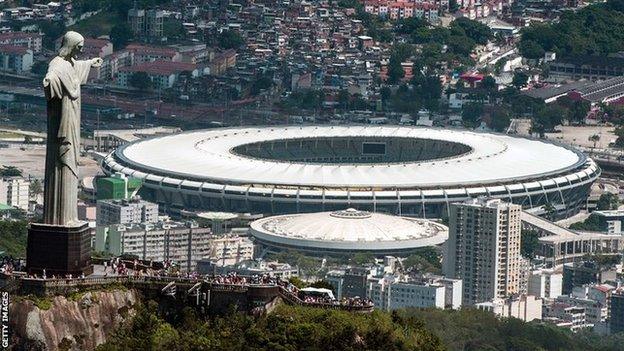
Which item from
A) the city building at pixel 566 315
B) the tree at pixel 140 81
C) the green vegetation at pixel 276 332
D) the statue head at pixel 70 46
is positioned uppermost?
the statue head at pixel 70 46

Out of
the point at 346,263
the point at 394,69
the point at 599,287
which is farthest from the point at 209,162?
the point at 394,69

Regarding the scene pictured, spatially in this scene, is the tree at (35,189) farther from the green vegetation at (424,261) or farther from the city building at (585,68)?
the city building at (585,68)

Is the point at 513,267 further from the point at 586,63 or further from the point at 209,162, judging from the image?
the point at 586,63

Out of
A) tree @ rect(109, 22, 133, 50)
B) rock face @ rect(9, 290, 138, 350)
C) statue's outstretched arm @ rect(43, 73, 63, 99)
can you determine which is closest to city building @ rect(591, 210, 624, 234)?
tree @ rect(109, 22, 133, 50)

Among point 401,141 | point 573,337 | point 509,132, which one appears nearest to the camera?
point 573,337

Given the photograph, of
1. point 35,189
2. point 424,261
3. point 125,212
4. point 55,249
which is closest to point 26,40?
point 35,189

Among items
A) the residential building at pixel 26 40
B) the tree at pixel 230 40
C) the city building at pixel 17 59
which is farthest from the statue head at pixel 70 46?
the residential building at pixel 26 40

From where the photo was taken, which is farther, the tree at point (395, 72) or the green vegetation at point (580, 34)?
the green vegetation at point (580, 34)
